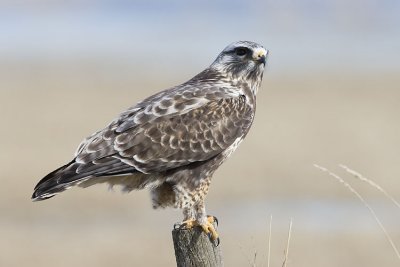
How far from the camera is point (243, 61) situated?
918cm

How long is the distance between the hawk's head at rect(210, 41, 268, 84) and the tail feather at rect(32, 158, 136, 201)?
128 centimetres

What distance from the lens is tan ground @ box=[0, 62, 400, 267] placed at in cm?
1474

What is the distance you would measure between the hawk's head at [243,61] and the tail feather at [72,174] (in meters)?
1.28

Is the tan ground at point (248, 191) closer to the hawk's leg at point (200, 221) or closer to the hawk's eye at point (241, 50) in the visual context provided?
the hawk's leg at point (200, 221)

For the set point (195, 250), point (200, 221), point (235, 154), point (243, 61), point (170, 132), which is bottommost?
point (235, 154)

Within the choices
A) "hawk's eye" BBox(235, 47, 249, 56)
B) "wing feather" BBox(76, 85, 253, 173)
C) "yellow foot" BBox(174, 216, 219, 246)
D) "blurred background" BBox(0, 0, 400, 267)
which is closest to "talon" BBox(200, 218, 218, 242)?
"yellow foot" BBox(174, 216, 219, 246)

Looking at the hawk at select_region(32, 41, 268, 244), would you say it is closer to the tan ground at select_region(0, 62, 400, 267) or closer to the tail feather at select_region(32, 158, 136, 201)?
the tail feather at select_region(32, 158, 136, 201)

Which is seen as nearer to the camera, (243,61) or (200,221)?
(200,221)

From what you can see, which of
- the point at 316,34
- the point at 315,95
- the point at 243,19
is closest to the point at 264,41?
the point at 316,34

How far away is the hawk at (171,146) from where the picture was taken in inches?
327

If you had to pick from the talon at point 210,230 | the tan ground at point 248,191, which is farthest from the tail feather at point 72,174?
the tan ground at point 248,191

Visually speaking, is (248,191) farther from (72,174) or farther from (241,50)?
(72,174)

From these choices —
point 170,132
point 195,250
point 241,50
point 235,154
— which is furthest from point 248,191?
point 195,250

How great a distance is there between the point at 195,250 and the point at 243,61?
1954mm
